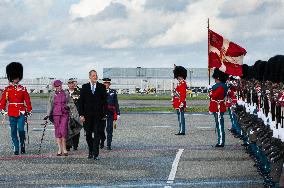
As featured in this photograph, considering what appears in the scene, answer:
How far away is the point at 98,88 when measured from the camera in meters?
17.1

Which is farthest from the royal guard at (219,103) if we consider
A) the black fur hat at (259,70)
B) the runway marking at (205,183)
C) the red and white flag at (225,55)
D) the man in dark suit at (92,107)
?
the runway marking at (205,183)

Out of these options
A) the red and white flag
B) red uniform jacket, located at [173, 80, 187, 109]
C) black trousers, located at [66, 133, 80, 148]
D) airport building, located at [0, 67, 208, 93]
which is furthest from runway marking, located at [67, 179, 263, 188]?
airport building, located at [0, 67, 208, 93]

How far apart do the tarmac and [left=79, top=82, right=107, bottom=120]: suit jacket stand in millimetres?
970

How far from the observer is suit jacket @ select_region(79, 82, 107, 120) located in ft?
55.5

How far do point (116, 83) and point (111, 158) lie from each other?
137586mm

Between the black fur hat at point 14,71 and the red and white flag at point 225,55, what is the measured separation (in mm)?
5370

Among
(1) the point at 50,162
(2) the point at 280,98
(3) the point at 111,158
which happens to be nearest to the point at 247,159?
(3) the point at 111,158

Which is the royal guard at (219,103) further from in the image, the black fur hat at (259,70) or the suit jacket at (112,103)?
the suit jacket at (112,103)

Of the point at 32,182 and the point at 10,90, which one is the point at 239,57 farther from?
the point at 32,182

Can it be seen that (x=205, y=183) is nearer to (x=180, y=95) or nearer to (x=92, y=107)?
(x=92, y=107)

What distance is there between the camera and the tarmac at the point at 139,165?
41.1ft

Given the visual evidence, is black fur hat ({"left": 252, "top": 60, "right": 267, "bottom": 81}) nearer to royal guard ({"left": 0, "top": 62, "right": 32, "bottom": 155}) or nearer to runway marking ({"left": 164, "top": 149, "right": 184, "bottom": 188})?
runway marking ({"left": 164, "top": 149, "right": 184, "bottom": 188})

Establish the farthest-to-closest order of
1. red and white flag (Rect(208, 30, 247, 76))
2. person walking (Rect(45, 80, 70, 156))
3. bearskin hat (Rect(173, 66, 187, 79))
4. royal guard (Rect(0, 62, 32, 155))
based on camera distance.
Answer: bearskin hat (Rect(173, 66, 187, 79)) < red and white flag (Rect(208, 30, 247, 76)) < royal guard (Rect(0, 62, 32, 155)) < person walking (Rect(45, 80, 70, 156))

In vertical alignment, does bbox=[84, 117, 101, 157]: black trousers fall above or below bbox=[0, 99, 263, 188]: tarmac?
above
